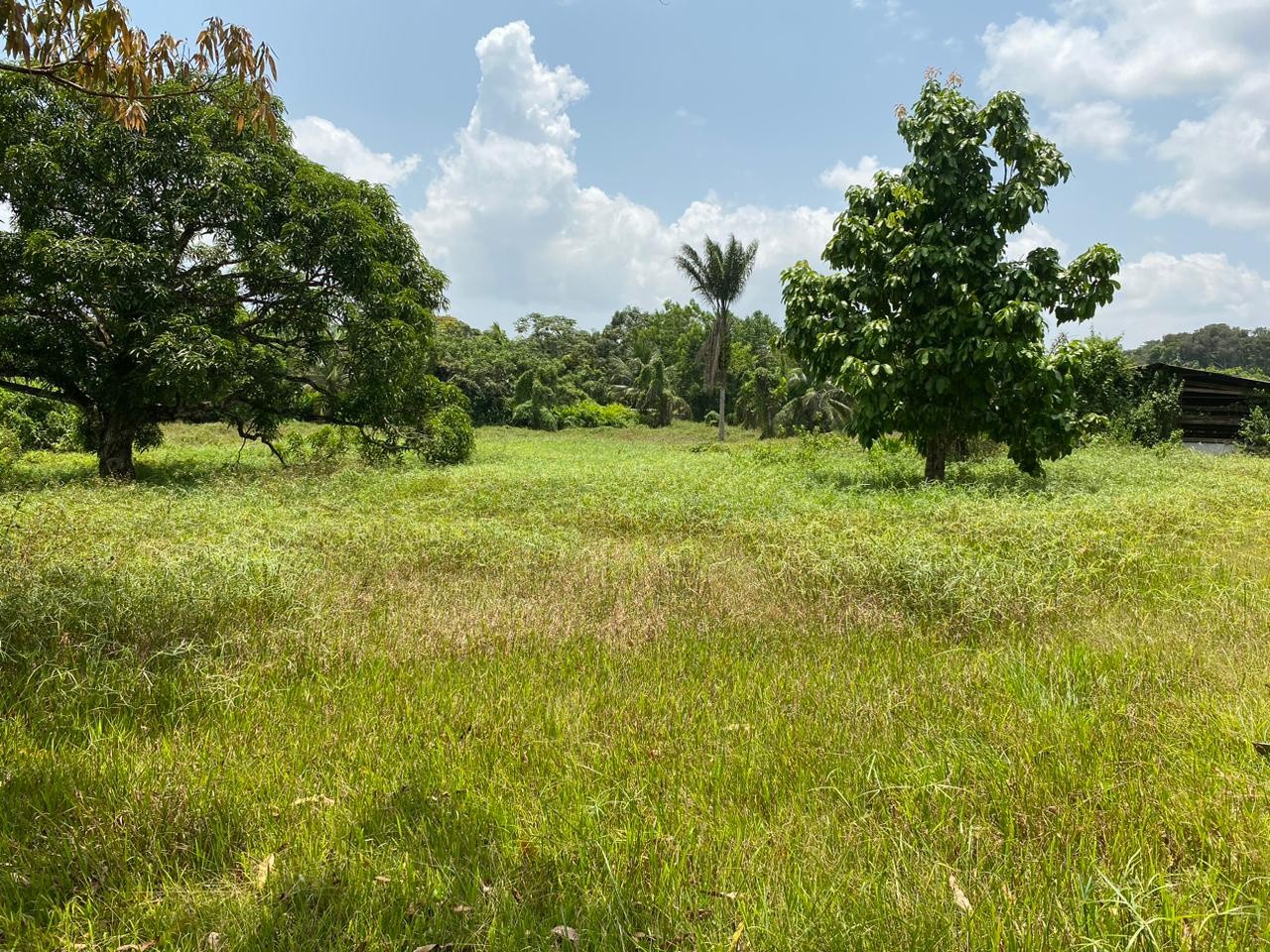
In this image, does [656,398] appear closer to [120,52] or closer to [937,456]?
[937,456]

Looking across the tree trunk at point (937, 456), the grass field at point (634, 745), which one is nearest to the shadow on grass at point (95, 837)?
the grass field at point (634, 745)

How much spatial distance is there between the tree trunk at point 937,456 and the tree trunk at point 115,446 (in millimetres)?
14938

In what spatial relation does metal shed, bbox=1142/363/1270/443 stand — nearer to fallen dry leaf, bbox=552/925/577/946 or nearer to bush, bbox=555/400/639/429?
fallen dry leaf, bbox=552/925/577/946

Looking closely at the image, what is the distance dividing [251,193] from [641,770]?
13019 millimetres

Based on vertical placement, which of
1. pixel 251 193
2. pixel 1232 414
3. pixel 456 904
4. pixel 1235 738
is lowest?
pixel 456 904

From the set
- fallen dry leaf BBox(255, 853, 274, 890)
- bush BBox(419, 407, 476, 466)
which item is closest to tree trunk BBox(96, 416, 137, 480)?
bush BBox(419, 407, 476, 466)

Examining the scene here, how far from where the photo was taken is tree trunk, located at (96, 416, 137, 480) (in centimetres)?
1217

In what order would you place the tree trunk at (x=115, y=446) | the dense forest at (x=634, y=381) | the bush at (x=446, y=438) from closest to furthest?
the tree trunk at (x=115, y=446) → the bush at (x=446, y=438) → the dense forest at (x=634, y=381)

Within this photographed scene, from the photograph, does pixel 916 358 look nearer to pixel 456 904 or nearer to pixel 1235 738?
pixel 1235 738

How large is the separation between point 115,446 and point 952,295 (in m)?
15.4

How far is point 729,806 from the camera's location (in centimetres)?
235

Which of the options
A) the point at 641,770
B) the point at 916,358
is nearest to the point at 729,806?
the point at 641,770

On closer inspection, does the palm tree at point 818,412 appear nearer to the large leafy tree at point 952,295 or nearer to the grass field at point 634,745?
the large leafy tree at point 952,295

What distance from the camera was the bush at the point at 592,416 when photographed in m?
41.3
